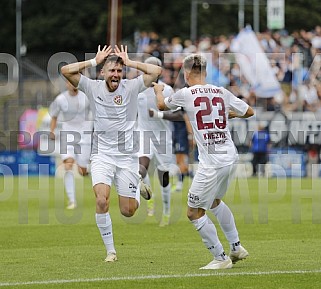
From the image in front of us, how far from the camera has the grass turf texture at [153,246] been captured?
10.5m

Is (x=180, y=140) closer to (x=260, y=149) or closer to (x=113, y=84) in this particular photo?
(x=260, y=149)

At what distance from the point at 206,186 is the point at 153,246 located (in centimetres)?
278

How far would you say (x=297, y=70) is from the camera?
31984 millimetres

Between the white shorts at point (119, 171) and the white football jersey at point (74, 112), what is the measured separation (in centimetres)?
759

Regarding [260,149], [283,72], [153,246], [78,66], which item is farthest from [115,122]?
[283,72]

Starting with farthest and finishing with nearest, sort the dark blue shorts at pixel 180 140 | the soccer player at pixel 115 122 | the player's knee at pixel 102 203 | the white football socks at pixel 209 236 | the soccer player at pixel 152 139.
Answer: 1. the dark blue shorts at pixel 180 140
2. the soccer player at pixel 152 139
3. the soccer player at pixel 115 122
4. the player's knee at pixel 102 203
5. the white football socks at pixel 209 236

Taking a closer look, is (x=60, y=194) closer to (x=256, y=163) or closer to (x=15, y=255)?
(x=256, y=163)

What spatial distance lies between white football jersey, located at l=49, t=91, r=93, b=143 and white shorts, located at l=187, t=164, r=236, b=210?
9.33m

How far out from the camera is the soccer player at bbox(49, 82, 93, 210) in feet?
67.4

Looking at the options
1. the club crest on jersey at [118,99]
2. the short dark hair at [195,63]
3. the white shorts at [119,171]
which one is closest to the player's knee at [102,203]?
the white shorts at [119,171]

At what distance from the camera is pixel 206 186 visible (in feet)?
37.2

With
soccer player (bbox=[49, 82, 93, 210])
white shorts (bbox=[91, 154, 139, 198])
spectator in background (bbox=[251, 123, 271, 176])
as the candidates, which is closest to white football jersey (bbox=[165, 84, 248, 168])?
white shorts (bbox=[91, 154, 139, 198])

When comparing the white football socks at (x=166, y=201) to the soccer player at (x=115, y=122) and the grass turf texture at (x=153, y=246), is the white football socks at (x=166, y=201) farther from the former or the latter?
the soccer player at (x=115, y=122)

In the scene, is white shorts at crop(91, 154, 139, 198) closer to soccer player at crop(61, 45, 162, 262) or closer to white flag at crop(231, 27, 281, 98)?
soccer player at crop(61, 45, 162, 262)
